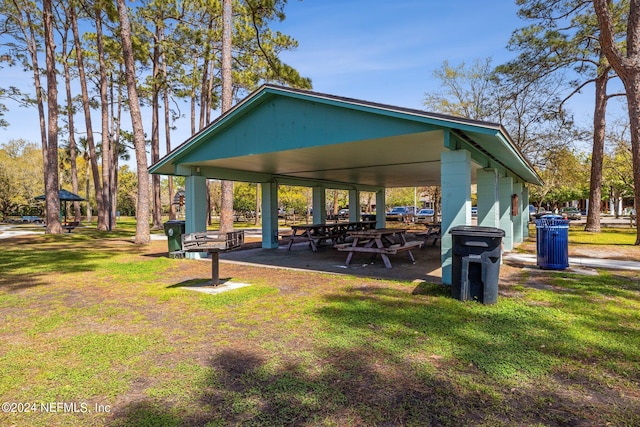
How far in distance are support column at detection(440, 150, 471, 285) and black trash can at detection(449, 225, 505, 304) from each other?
2.89 ft

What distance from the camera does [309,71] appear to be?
17734 millimetres

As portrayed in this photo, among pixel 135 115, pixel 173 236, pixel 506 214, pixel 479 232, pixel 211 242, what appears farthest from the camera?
pixel 135 115

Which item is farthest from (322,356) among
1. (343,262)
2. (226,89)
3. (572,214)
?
(572,214)

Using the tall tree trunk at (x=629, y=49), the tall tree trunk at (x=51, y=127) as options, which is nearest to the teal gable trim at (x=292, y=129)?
the tall tree trunk at (x=629, y=49)

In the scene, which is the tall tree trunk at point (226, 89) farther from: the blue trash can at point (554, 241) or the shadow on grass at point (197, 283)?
the blue trash can at point (554, 241)

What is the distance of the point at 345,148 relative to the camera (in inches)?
306

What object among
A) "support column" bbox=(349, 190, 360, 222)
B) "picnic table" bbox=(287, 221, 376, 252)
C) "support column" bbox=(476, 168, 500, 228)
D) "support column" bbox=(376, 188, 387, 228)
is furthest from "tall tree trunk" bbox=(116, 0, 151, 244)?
"support column" bbox=(476, 168, 500, 228)

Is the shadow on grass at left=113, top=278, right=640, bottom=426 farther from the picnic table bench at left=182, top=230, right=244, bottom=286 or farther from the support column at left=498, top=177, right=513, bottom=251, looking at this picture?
the support column at left=498, top=177, right=513, bottom=251

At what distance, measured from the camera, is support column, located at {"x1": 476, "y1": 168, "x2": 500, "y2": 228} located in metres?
9.21

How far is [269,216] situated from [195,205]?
3390mm

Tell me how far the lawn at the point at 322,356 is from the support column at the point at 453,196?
86cm

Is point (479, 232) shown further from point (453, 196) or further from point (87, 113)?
point (87, 113)

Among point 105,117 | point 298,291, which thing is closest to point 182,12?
point 105,117

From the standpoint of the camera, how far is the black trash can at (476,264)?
198 inches
